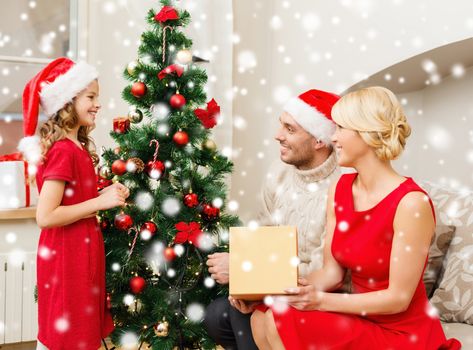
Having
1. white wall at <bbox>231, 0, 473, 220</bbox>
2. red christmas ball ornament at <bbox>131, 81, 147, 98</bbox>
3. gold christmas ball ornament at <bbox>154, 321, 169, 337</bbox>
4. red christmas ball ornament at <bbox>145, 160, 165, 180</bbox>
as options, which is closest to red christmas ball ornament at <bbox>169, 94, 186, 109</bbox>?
red christmas ball ornament at <bbox>131, 81, 147, 98</bbox>

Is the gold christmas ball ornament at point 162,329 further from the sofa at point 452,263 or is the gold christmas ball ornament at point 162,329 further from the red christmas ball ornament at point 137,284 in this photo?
the sofa at point 452,263

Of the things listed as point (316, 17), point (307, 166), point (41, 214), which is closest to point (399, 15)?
point (316, 17)

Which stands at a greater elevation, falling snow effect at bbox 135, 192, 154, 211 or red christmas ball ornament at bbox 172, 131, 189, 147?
red christmas ball ornament at bbox 172, 131, 189, 147

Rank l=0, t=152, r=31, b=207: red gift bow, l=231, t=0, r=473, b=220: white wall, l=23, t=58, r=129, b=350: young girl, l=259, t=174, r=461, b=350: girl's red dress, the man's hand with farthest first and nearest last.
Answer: l=0, t=152, r=31, b=207: red gift bow → l=231, t=0, r=473, b=220: white wall → the man's hand → l=23, t=58, r=129, b=350: young girl → l=259, t=174, r=461, b=350: girl's red dress

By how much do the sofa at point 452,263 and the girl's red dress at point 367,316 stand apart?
10.5 inches

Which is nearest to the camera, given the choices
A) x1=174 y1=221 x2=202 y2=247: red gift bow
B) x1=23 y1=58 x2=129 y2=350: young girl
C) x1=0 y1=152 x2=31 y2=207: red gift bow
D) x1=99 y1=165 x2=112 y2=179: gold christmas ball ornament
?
x1=23 y1=58 x2=129 y2=350: young girl

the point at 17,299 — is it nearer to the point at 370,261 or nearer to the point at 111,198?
the point at 111,198

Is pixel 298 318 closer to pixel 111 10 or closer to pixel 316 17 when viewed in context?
pixel 316 17

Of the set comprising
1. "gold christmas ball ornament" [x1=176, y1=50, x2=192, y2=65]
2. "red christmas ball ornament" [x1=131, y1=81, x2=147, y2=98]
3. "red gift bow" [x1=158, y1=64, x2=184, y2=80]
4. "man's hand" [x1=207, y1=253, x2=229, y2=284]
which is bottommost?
"man's hand" [x1=207, y1=253, x2=229, y2=284]

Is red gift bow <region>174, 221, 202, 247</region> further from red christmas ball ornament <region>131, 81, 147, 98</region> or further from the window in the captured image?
the window

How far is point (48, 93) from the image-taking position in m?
1.90

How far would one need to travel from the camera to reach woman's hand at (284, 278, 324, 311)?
4.91 feet

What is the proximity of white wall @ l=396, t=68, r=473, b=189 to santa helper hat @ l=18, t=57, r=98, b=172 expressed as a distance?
5.31ft

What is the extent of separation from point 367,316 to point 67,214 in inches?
37.5
